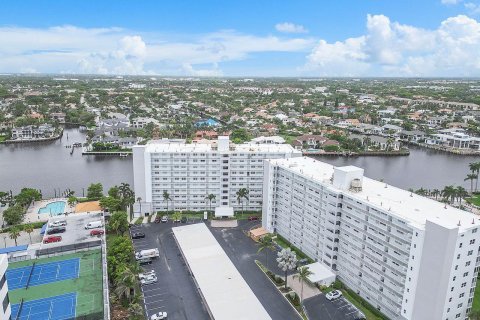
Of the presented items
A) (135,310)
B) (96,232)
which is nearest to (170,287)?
(135,310)

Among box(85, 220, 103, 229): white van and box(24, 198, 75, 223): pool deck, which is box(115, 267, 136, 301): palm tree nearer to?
box(85, 220, 103, 229): white van

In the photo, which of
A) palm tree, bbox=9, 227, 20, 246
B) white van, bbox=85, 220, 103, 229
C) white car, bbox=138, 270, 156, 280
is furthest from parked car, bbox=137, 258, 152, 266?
palm tree, bbox=9, 227, 20, 246

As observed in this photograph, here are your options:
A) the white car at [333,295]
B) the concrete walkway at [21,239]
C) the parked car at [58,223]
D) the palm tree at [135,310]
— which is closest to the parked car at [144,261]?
the palm tree at [135,310]

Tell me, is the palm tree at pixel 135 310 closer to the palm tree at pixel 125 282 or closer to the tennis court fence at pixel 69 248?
the palm tree at pixel 125 282

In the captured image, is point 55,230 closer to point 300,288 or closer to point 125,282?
point 125,282

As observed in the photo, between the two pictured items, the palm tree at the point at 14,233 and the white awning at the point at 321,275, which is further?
the palm tree at the point at 14,233
